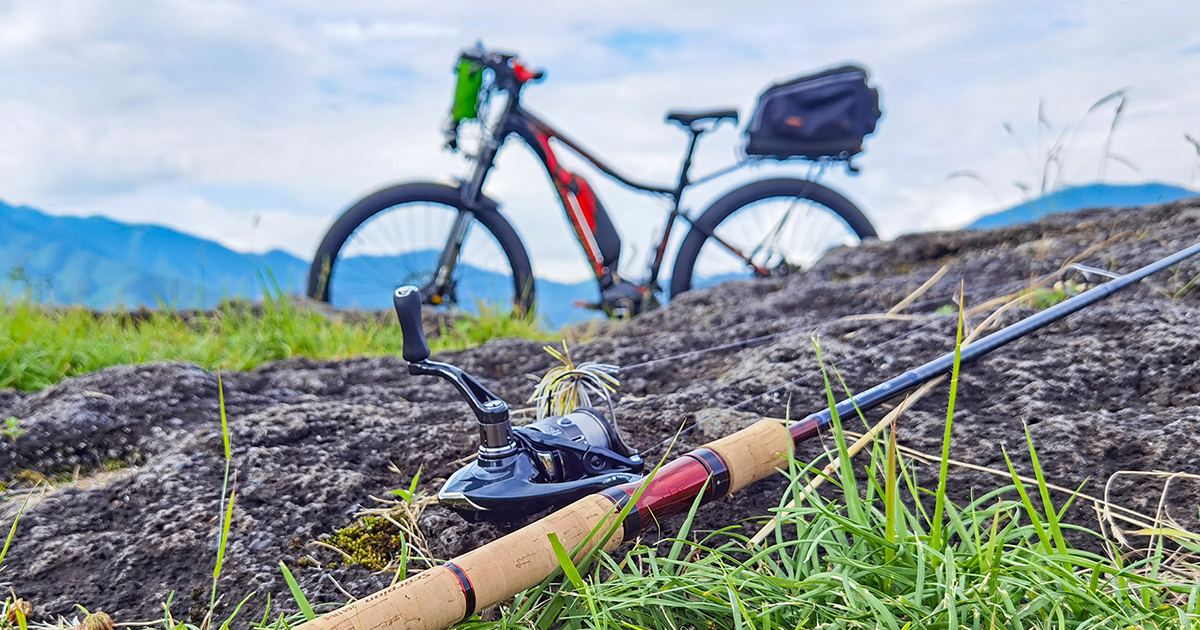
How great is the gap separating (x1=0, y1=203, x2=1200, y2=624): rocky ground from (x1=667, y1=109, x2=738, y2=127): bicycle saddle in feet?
8.55

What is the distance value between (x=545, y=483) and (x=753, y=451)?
0.38m

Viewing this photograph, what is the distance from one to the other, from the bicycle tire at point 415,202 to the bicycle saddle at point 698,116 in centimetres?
128

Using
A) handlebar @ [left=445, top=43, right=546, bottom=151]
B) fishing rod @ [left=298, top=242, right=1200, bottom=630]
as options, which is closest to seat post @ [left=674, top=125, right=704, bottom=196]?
handlebar @ [left=445, top=43, right=546, bottom=151]

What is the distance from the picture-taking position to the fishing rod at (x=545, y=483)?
3.64 ft

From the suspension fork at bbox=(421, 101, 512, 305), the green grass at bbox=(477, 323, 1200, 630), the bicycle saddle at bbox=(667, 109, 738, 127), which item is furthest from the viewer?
the suspension fork at bbox=(421, 101, 512, 305)

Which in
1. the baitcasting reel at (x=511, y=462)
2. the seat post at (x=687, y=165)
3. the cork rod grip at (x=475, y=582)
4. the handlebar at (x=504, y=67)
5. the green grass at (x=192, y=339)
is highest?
the handlebar at (x=504, y=67)

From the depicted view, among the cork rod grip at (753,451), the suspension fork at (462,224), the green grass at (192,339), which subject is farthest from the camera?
the suspension fork at (462,224)

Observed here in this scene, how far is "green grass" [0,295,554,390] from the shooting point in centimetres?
312

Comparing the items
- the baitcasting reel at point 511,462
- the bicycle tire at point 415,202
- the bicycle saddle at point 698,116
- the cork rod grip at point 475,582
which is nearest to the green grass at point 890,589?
the cork rod grip at point 475,582

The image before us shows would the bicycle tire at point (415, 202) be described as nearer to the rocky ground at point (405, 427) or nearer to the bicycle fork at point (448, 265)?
the bicycle fork at point (448, 265)

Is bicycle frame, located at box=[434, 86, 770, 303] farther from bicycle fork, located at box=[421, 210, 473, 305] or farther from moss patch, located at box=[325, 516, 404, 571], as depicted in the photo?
moss patch, located at box=[325, 516, 404, 571]

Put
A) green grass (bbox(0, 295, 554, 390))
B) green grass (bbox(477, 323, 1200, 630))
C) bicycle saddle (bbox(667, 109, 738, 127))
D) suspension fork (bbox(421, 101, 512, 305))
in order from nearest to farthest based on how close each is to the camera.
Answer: green grass (bbox(477, 323, 1200, 630)), green grass (bbox(0, 295, 554, 390)), bicycle saddle (bbox(667, 109, 738, 127)), suspension fork (bbox(421, 101, 512, 305))

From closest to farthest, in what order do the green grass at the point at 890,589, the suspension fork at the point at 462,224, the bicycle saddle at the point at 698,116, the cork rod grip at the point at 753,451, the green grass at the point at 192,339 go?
the green grass at the point at 890,589 → the cork rod grip at the point at 753,451 → the green grass at the point at 192,339 → the bicycle saddle at the point at 698,116 → the suspension fork at the point at 462,224

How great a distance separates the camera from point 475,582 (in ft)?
3.71
